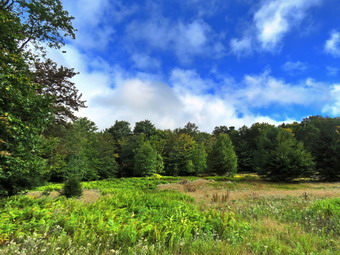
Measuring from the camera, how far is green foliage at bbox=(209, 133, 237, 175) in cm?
3509

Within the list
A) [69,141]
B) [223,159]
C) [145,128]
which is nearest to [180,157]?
[223,159]

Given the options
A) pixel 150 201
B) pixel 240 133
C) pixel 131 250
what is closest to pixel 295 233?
pixel 131 250

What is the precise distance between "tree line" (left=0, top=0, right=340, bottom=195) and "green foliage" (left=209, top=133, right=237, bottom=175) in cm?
20

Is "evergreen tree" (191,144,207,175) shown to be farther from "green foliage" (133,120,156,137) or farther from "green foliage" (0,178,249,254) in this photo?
"green foliage" (0,178,249,254)

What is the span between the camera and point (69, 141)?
2334 cm

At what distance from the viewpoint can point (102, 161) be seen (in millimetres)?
38438

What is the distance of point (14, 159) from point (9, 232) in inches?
135

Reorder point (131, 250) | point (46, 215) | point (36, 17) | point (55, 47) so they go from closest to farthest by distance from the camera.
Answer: point (131, 250) < point (46, 215) < point (36, 17) < point (55, 47)

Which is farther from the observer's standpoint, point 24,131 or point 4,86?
point 24,131

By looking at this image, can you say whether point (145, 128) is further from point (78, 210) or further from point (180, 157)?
point (78, 210)

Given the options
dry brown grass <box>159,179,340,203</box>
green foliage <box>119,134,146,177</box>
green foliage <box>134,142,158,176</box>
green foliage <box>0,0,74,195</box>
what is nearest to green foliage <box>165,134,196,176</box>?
green foliage <box>134,142,158,176</box>

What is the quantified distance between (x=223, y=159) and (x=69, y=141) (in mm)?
27225

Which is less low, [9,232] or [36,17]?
[36,17]

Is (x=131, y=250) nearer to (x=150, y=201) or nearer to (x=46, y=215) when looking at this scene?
(x=46, y=215)
